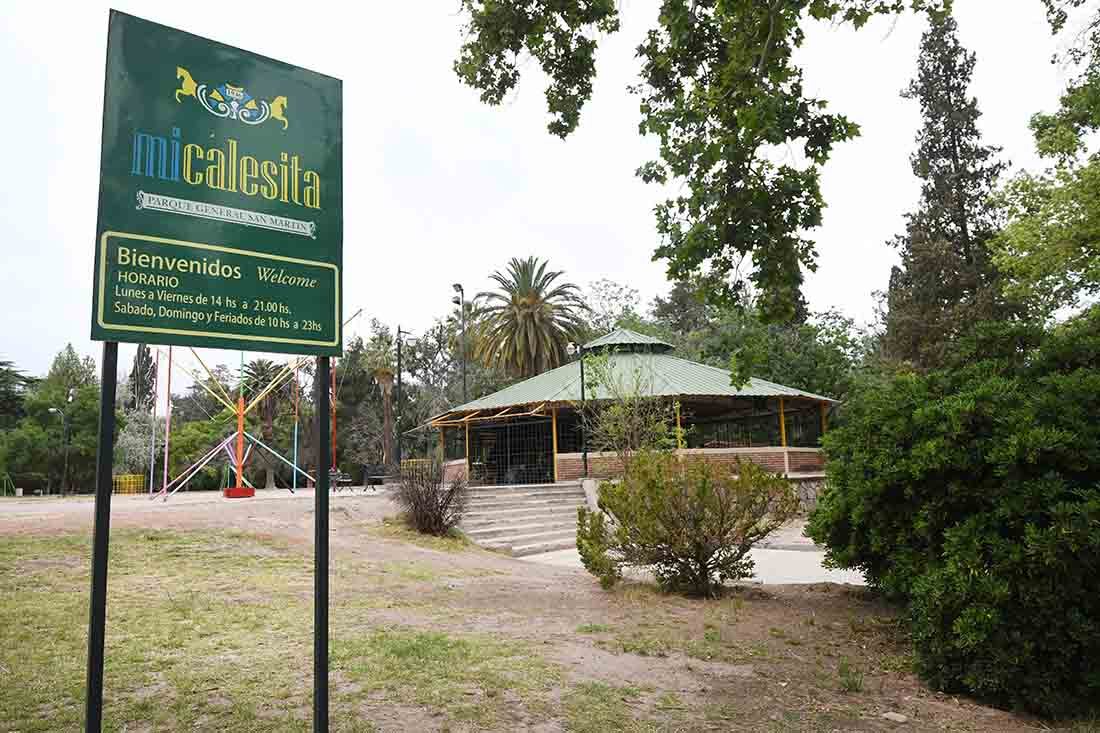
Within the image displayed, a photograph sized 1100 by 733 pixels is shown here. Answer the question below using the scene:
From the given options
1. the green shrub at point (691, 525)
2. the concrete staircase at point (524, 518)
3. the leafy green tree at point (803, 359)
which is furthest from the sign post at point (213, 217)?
the leafy green tree at point (803, 359)

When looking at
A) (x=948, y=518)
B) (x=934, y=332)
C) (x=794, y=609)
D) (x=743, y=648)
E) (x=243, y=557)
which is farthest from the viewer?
(x=934, y=332)

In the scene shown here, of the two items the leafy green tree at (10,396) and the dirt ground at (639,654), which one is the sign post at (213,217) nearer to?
the dirt ground at (639,654)

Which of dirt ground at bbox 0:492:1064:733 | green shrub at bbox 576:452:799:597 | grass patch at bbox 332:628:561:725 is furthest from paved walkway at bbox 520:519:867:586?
grass patch at bbox 332:628:561:725

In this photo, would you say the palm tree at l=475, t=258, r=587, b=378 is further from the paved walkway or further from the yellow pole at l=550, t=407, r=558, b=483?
the paved walkway

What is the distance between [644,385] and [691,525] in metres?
16.1

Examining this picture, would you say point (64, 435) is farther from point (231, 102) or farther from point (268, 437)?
point (231, 102)

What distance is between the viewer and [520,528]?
15.1 m

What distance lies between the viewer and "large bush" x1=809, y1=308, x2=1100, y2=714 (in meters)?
4.05

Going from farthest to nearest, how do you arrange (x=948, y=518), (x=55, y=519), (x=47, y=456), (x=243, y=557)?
1. (x=47, y=456)
2. (x=55, y=519)
3. (x=243, y=557)
4. (x=948, y=518)

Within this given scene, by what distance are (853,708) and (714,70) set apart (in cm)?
606

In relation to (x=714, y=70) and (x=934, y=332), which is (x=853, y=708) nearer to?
(x=714, y=70)

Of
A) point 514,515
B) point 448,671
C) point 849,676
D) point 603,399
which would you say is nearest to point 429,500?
point 514,515

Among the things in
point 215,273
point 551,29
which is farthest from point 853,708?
point 551,29

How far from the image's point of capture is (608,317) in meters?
48.0
